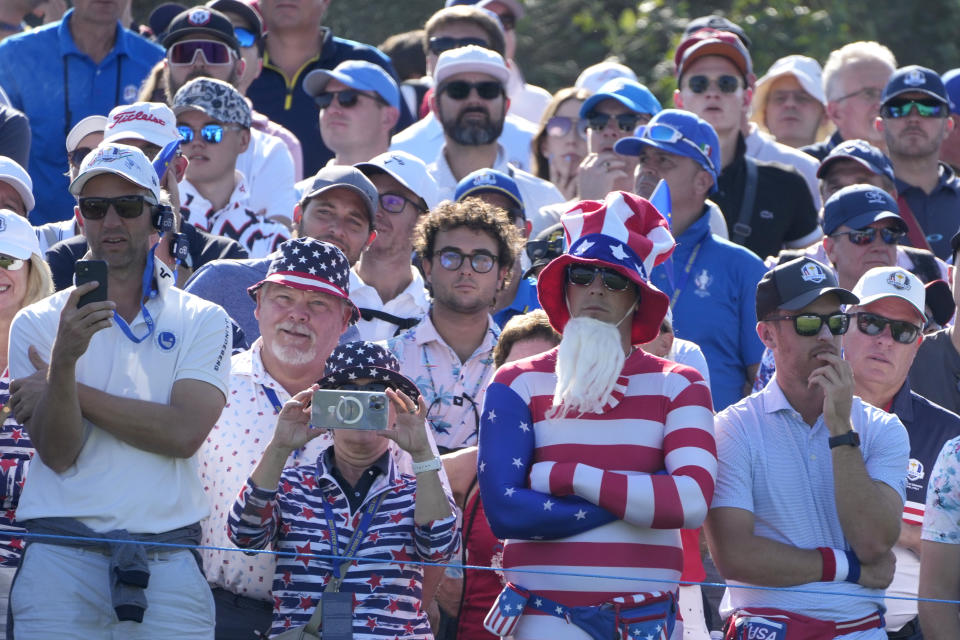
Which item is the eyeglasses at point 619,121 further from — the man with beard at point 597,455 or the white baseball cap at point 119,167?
the white baseball cap at point 119,167

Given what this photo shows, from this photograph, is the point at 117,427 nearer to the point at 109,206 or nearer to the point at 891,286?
the point at 109,206

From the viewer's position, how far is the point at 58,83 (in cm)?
977

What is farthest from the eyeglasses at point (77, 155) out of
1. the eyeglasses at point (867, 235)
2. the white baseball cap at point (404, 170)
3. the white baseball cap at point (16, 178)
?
the eyeglasses at point (867, 235)

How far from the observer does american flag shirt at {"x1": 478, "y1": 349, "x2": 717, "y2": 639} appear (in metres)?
5.25

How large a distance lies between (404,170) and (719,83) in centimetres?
244

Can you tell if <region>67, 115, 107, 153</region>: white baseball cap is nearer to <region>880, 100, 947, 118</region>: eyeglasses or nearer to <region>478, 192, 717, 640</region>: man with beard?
<region>478, 192, 717, 640</region>: man with beard

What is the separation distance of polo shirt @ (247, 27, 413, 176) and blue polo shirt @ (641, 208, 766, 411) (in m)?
3.29

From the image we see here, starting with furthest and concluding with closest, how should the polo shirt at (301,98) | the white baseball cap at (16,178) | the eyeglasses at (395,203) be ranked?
the polo shirt at (301,98) < the eyeglasses at (395,203) < the white baseball cap at (16,178)

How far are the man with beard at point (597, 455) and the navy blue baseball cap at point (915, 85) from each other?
4.23 metres

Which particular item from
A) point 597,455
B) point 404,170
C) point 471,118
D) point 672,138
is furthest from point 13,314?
point 471,118

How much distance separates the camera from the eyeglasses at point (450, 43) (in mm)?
10578

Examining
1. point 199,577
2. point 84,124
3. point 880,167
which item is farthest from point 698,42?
point 199,577

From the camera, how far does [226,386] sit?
5.89 m

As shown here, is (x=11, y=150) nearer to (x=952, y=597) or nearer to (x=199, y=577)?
(x=199, y=577)
